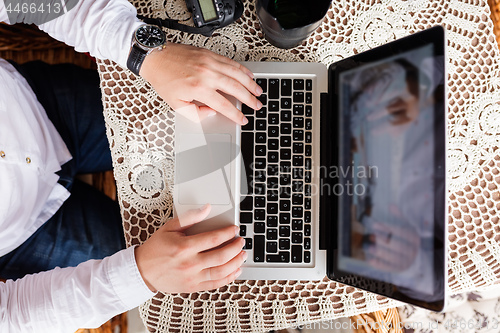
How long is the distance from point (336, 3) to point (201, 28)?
0.29 m

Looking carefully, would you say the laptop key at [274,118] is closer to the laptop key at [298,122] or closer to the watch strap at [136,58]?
the laptop key at [298,122]

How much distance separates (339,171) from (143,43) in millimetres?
441

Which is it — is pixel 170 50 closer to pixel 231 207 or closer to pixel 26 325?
pixel 231 207

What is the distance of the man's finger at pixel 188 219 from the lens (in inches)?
26.3

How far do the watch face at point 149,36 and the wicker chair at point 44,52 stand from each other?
1.31ft

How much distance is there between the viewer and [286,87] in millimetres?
709

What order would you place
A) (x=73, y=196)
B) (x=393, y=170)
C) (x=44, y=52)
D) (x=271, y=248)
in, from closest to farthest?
1. (x=393, y=170)
2. (x=271, y=248)
3. (x=73, y=196)
4. (x=44, y=52)

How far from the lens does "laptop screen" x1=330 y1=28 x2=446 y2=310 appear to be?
0.55 meters

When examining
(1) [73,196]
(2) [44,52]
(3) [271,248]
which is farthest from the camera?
(2) [44,52]

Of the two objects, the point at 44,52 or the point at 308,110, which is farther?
the point at 44,52

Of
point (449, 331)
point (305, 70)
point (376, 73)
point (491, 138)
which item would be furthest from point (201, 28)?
point (449, 331)

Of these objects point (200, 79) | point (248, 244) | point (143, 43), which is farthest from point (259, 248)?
point (143, 43)

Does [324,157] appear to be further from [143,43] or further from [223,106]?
[143,43]
